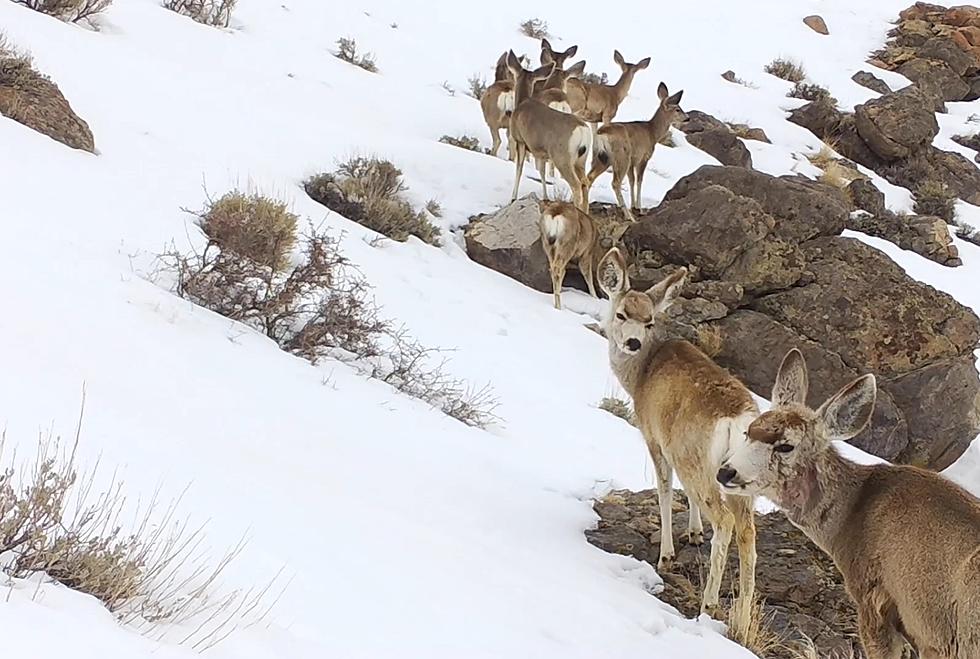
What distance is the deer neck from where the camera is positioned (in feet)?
14.0

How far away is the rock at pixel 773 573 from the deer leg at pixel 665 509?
0.23 ft

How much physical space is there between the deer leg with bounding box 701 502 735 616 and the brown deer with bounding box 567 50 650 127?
1289 cm

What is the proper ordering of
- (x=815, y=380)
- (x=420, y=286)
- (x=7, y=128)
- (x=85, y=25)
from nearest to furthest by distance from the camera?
(x=7, y=128) < (x=420, y=286) < (x=815, y=380) < (x=85, y=25)

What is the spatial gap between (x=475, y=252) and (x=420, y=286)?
2.67 metres

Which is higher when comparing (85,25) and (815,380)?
(85,25)

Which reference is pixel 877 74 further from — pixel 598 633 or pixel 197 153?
pixel 598 633

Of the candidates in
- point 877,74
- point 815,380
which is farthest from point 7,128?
point 877,74

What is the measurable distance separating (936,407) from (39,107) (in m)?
11.3

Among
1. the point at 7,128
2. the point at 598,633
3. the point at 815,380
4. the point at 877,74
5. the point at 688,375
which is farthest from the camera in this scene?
the point at 877,74

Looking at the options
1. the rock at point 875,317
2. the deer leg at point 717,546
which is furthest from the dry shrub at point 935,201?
the deer leg at point 717,546

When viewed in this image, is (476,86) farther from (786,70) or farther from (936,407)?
(786,70)

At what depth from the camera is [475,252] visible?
13.5 metres

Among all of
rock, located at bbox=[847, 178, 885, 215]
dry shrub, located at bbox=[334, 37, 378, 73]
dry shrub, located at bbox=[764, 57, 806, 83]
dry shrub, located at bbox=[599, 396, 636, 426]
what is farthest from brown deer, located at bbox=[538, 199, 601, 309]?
dry shrub, located at bbox=[764, 57, 806, 83]

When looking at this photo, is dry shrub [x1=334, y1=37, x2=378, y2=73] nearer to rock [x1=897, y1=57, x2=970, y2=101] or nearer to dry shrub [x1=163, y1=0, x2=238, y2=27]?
dry shrub [x1=163, y1=0, x2=238, y2=27]
